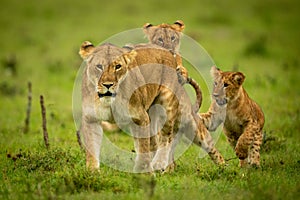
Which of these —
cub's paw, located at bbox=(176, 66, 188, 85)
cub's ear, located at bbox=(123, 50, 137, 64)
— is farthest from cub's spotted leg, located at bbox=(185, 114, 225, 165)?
cub's ear, located at bbox=(123, 50, 137, 64)

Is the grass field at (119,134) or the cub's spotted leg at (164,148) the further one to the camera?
the cub's spotted leg at (164,148)

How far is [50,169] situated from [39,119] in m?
3.91

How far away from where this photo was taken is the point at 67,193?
20.4 feet

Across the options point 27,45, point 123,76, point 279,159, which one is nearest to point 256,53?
point 27,45

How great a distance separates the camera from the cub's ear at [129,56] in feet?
22.8

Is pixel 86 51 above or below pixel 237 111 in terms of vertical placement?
above

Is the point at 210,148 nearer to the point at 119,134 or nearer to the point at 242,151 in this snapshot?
the point at 242,151

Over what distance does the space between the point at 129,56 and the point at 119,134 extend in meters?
3.03

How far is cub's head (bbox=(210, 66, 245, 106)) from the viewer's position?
7.53m

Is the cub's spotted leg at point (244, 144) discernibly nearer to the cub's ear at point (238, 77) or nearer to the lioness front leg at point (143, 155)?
the cub's ear at point (238, 77)

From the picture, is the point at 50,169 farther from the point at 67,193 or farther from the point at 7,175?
the point at 67,193

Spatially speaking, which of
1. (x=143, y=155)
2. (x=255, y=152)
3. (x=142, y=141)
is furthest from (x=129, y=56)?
(x=255, y=152)

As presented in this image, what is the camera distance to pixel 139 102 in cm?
699

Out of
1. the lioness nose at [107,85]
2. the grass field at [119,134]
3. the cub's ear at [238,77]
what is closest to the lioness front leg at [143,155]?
the grass field at [119,134]
